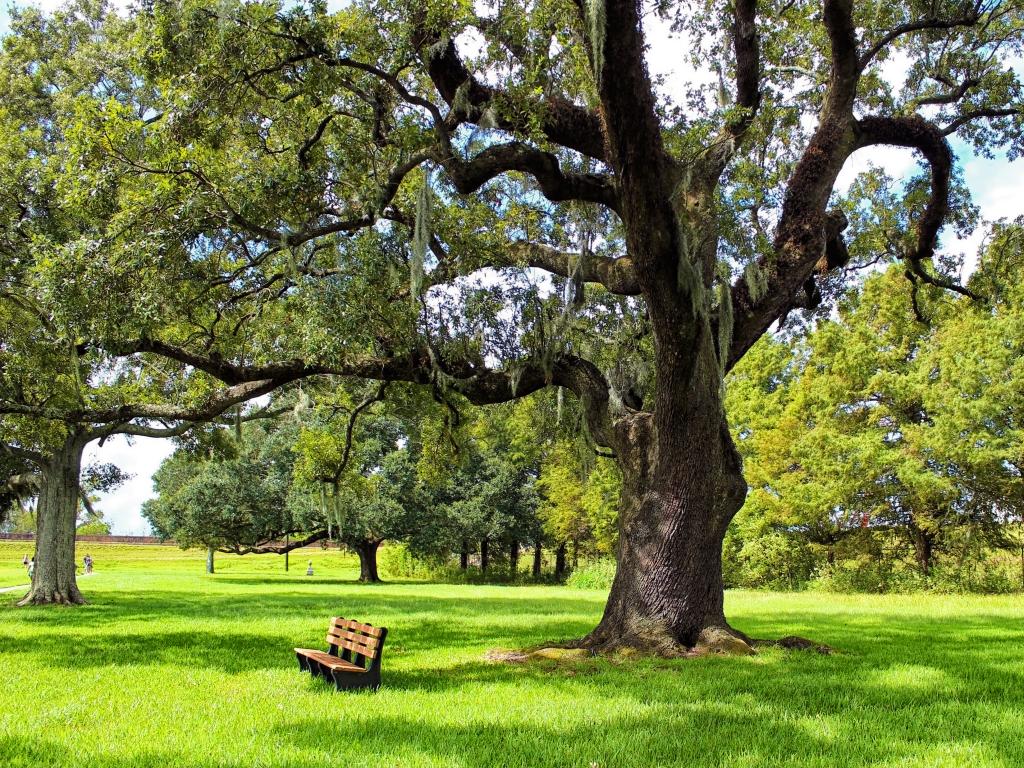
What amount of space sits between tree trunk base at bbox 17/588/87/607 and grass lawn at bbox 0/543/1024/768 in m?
6.65

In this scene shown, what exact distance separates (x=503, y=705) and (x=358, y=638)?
5.15 ft

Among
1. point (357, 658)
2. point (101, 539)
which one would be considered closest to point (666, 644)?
Result: point (357, 658)

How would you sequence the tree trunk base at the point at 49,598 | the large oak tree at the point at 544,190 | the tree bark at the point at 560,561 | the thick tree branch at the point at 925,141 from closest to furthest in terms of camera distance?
the large oak tree at the point at 544,190 → the thick tree branch at the point at 925,141 → the tree trunk base at the point at 49,598 → the tree bark at the point at 560,561

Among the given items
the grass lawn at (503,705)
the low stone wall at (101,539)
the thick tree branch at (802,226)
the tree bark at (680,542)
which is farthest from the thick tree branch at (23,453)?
the low stone wall at (101,539)

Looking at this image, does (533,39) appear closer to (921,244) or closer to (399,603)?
(921,244)

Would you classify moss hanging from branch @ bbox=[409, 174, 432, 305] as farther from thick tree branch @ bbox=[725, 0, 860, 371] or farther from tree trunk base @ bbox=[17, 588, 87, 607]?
tree trunk base @ bbox=[17, 588, 87, 607]

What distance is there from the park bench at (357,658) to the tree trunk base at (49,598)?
13.5m

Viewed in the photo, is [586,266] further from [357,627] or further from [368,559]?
[368,559]

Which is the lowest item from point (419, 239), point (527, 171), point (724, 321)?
point (724, 321)

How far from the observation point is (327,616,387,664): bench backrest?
628cm

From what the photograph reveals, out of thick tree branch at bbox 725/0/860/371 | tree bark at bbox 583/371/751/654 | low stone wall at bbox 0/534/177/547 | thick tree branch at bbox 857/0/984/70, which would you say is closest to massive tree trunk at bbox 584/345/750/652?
tree bark at bbox 583/371/751/654

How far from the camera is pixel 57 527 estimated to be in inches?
685

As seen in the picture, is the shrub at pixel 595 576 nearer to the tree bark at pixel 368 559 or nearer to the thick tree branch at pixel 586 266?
the tree bark at pixel 368 559

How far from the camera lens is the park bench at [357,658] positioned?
630 cm
